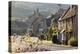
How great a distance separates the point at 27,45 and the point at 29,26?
0.22m

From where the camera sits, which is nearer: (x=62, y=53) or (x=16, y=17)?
(x=16, y=17)

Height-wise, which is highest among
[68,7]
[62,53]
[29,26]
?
[68,7]

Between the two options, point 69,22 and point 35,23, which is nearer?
point 35,23

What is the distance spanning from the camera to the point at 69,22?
7.11 ft

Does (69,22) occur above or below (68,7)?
below

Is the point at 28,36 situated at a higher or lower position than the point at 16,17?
lower

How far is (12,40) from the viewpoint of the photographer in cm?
191

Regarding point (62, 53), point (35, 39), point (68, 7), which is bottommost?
point (62, 53)

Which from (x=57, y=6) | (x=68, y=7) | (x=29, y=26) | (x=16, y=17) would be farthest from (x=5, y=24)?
(x=68, y=7)

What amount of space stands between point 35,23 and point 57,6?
1.17ft

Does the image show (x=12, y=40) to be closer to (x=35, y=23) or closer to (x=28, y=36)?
(x=28, y=36)

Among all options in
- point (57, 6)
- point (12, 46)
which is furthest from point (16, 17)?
point (57, 6)

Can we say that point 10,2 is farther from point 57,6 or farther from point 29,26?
point 57,6

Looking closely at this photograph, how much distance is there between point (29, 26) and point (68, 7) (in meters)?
0.57
